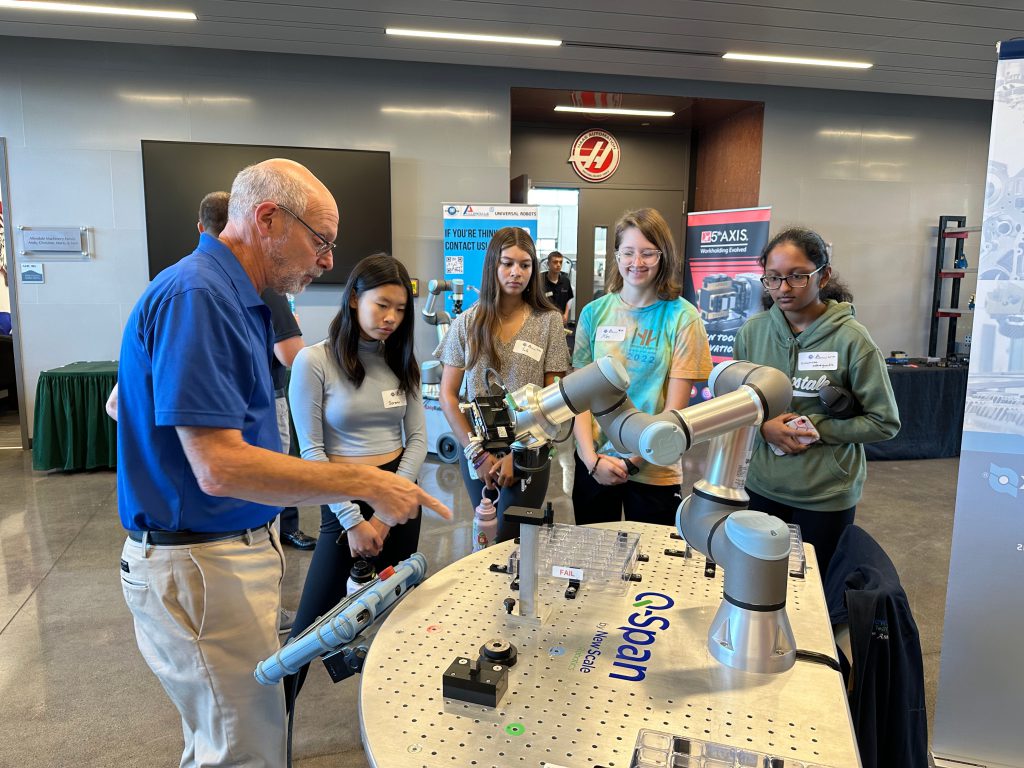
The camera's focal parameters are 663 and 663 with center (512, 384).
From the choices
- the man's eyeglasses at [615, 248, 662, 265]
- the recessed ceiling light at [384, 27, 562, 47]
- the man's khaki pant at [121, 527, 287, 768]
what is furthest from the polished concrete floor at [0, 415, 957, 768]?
the recessed ceiling light at [384, 27, 562, 47]

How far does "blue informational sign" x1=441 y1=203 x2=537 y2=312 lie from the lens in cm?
516

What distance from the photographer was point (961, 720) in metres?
1.86

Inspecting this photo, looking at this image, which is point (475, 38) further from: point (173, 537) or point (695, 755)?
point (695, 755)

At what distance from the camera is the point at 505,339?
2268mm

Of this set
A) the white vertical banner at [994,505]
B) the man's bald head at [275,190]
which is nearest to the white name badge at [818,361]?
the white vertical banner at [994,505]

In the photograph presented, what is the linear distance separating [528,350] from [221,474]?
50.3 inches

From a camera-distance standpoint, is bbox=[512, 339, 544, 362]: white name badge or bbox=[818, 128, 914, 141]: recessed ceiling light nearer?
bbox=[512, 339, 544, 362]: white name badge

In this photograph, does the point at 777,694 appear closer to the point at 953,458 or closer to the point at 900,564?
the point at 900,564

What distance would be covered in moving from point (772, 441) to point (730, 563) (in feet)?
3.17

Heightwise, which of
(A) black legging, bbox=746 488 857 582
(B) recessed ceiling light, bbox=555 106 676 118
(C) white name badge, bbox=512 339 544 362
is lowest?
(A) black legging, bbox=746 488 857 582

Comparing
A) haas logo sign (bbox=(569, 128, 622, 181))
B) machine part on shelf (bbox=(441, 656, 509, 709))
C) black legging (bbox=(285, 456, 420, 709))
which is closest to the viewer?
machine part on shelf (bbox=(441, 656, 509, 709))

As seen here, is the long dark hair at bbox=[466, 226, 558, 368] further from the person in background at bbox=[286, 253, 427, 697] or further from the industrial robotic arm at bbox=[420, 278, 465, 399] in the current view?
the industrial robotic arm at bbox=[420, 278, 465, 399]

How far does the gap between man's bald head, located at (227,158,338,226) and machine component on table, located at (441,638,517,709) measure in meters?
0.85

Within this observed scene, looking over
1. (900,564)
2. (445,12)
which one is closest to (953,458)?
(900,564)
